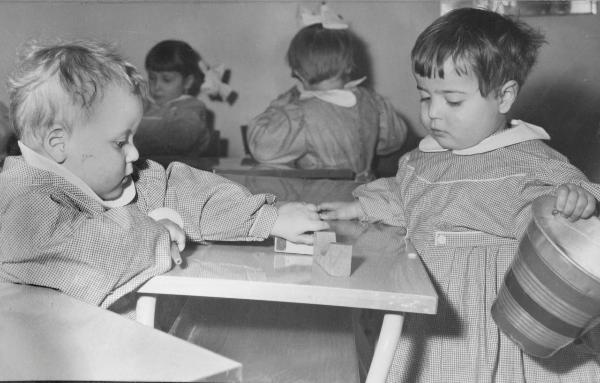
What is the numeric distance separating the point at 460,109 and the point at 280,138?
1.39 meters

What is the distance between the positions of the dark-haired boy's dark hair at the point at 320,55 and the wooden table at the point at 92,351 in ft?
7.03

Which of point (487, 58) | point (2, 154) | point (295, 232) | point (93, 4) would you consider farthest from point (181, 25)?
point (295, 232)

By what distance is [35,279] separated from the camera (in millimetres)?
882

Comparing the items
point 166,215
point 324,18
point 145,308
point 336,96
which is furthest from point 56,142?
point 324,18

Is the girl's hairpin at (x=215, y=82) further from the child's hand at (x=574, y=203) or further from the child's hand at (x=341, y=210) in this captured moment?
the child's hand at (x=574, y=203)

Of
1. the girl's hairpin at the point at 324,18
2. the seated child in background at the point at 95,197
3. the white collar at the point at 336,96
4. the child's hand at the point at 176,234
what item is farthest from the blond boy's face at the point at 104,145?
the girl's hairpin at the point at 324,18

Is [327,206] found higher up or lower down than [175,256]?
lower down

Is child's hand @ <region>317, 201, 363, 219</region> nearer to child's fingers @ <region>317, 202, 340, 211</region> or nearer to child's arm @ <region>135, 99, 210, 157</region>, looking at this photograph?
child's fingers @ <region>317, 202, 340, 211</region>

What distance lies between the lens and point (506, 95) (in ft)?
4.60

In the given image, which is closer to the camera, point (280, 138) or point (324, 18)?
point (280, 138)

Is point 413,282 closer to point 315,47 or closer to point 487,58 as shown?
point 487,58

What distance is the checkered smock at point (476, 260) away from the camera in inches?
48.3

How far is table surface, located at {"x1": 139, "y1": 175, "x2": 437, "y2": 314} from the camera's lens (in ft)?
2.79

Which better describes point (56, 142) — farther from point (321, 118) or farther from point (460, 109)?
point (321, 118)
